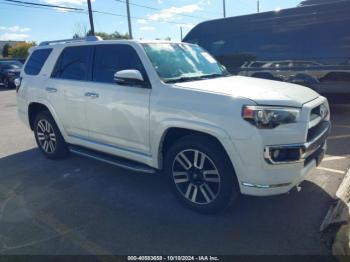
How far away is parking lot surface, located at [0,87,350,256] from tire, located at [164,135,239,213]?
159 mm

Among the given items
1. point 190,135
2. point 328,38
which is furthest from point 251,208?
point 328,38

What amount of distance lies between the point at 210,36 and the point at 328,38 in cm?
289

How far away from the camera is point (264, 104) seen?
313cm

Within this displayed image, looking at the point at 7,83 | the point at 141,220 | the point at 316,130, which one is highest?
the point at 316,130

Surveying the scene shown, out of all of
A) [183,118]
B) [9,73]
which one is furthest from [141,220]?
[9,73]

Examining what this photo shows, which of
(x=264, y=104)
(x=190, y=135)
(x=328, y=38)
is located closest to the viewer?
(x=264, y=104)

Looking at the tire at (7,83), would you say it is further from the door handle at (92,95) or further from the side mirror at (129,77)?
the side mirror at (129,77)

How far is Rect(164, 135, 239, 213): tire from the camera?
11.1 feet

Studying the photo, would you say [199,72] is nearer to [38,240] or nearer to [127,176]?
[127,176]

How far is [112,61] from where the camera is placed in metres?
4.49

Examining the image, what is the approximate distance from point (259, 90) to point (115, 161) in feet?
6.66

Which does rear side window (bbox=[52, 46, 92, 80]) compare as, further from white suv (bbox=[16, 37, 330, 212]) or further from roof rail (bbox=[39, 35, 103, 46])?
roof rail (bbox=[39, 35, 103, 46])

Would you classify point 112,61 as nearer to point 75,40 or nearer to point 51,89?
point 75,40

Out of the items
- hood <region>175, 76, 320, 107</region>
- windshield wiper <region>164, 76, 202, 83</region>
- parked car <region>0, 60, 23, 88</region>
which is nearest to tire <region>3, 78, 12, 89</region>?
parked car <region>0, 60, 23, 88</region>
